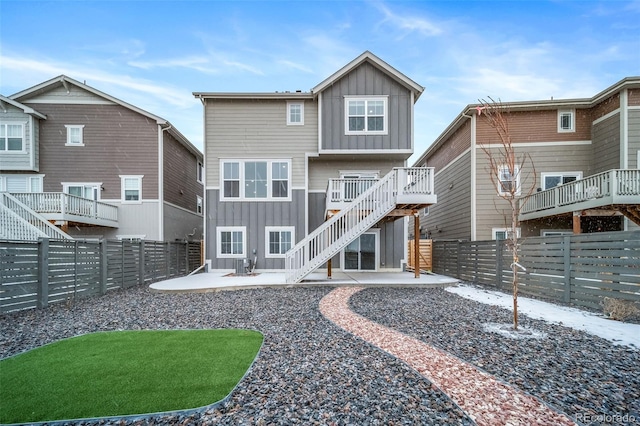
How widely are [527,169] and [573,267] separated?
8.03 m

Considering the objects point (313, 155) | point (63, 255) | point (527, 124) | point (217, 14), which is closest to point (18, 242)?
point (63, 255)

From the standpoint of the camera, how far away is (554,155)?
14336 mm

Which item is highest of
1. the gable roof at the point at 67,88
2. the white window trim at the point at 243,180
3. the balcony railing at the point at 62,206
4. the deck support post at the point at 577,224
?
the gable roof at the point at 67,88

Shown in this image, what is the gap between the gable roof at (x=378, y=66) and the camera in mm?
13938

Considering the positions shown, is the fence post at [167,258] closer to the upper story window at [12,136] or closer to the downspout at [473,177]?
the upper story window at [12,136]

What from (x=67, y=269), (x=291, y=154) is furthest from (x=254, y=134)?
(x=67, y=269)

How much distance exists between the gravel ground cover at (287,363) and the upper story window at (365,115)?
8.35 metres

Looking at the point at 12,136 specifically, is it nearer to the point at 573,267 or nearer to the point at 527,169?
the point at 573,267

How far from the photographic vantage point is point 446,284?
10609 millimetres

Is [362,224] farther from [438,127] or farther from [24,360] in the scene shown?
[438,127]

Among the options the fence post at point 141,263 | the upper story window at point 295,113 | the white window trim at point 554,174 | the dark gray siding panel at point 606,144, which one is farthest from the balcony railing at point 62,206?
the dark gray siding panel at point 606,144

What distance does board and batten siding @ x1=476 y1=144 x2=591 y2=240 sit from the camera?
14.2 m

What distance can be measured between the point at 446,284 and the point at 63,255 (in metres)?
10.7

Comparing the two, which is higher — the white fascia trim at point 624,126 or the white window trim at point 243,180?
the white fascia trim at point 624,126
